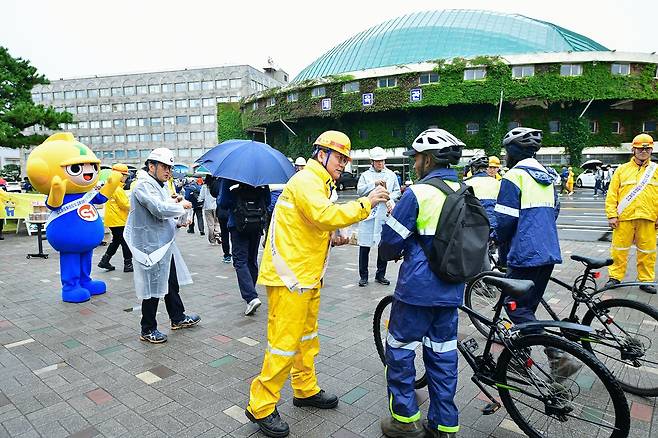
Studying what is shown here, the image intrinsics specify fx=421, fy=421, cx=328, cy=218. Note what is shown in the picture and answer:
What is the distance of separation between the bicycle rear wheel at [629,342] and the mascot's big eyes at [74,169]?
259 inches

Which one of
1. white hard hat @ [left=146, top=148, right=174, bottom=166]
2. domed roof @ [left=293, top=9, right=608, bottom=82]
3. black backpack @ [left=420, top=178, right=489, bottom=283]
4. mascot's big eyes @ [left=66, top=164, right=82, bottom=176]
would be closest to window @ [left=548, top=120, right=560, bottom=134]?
domed roof @ [left=293, top=9, right=608, bottom=82]

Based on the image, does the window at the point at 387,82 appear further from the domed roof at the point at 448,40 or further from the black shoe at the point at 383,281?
the black shoe at the point at 383,281

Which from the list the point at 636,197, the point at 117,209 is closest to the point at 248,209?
the point at 117,209

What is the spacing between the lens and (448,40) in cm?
4441

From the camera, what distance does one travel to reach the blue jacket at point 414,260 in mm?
2662

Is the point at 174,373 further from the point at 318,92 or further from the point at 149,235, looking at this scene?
the point at 318,92

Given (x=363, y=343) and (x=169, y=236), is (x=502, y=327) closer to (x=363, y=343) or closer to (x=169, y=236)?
(x=363, y=343)

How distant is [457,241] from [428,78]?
120 ft

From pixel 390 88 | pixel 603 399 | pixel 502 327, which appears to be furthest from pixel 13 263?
pixel 390 88

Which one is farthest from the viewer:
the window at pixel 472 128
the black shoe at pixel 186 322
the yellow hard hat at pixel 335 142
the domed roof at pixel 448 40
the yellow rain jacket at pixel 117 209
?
the domed roof at pixel 448 40

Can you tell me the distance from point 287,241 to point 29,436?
2.22 m

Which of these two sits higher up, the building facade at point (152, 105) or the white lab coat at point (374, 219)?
the building facade at point (152, 105)

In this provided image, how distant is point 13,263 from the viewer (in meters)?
8.98

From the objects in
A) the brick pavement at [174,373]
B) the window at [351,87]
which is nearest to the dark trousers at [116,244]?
the brick pavement at [174,373]
